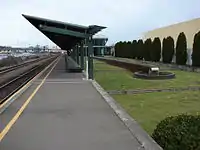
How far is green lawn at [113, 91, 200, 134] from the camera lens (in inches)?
491

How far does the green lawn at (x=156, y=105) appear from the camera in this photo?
1246cm

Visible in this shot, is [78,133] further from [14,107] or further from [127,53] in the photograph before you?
[127,53]

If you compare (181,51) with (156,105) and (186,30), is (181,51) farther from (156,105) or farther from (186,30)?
(156,105)

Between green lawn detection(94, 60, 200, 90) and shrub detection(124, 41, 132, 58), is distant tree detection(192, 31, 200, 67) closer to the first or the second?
green lawn detection(94, 60, 200, 90)

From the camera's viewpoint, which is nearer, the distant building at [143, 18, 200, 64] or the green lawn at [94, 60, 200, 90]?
the green lawn at [94, 60, 200, 90]

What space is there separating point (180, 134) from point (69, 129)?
2.91m

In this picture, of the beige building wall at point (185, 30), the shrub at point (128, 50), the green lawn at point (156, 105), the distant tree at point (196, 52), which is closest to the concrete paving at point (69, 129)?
the green lawn at point (156, 105)

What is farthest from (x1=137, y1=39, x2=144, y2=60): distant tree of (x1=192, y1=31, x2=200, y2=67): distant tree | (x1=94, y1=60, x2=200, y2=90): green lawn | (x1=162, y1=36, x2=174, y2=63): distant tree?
(x1=94, y1=60, x2=200, y2=90): green lawn

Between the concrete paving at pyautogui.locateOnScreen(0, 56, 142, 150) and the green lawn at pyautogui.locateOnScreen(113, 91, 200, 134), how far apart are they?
1376 mm

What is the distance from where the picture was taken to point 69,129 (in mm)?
8352

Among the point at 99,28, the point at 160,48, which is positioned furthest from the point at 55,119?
the point at 160,48

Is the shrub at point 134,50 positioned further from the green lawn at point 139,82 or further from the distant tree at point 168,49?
the green lawn at point 139,82

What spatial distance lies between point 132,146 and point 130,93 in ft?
42.3

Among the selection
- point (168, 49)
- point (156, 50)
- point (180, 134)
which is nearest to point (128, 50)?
point (156, 50)
